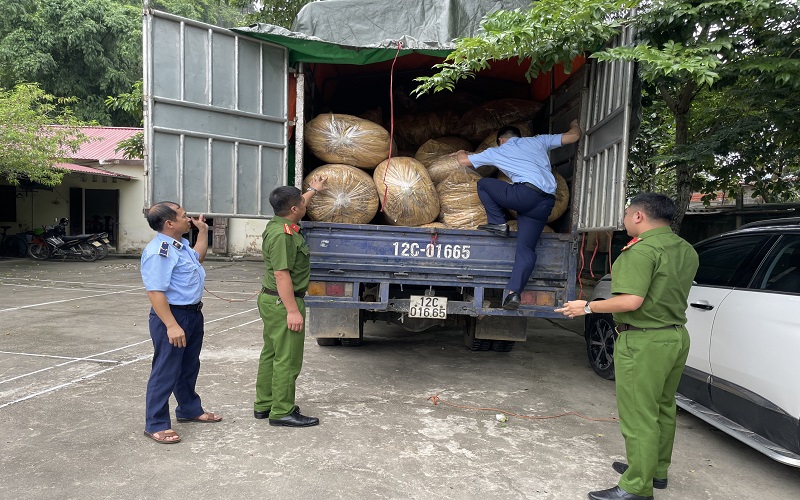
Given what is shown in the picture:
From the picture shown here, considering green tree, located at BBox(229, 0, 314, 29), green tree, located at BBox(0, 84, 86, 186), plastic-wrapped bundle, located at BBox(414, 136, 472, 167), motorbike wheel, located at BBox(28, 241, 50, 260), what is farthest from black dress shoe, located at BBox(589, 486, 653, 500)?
motorbike wheel, located at BBox(28, 241, 50, 260)

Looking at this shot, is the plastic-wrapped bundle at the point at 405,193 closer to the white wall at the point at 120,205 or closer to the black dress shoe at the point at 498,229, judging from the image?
the black dress shoe at the point at 498,229

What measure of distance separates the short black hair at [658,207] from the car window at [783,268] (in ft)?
3.05

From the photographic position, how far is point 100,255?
15.1m

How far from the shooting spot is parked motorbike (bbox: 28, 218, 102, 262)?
47.9 feet

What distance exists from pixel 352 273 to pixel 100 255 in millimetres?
13435

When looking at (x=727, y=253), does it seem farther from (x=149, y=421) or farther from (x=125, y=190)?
(x=125, y=190)

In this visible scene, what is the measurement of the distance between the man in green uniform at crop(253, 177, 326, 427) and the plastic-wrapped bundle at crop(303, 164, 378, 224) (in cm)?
84

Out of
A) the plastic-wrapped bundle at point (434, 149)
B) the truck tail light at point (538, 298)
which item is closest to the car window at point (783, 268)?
the truck tail light at point (538, 298)

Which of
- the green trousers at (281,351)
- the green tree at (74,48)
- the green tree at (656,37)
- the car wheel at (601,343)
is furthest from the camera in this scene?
A: the green tree at (74,48)

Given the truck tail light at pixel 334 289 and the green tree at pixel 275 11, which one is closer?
the truck tail light at pixel 334 289

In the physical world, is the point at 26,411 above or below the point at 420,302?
below

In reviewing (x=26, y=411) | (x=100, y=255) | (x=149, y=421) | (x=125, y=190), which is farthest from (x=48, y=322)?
(x=125, y=190)

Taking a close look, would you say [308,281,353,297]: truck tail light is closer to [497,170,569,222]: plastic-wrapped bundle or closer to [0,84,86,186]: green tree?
[497,170,569,222]: plastic-wrapped bundle

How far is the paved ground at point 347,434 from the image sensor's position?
9.22 feet
